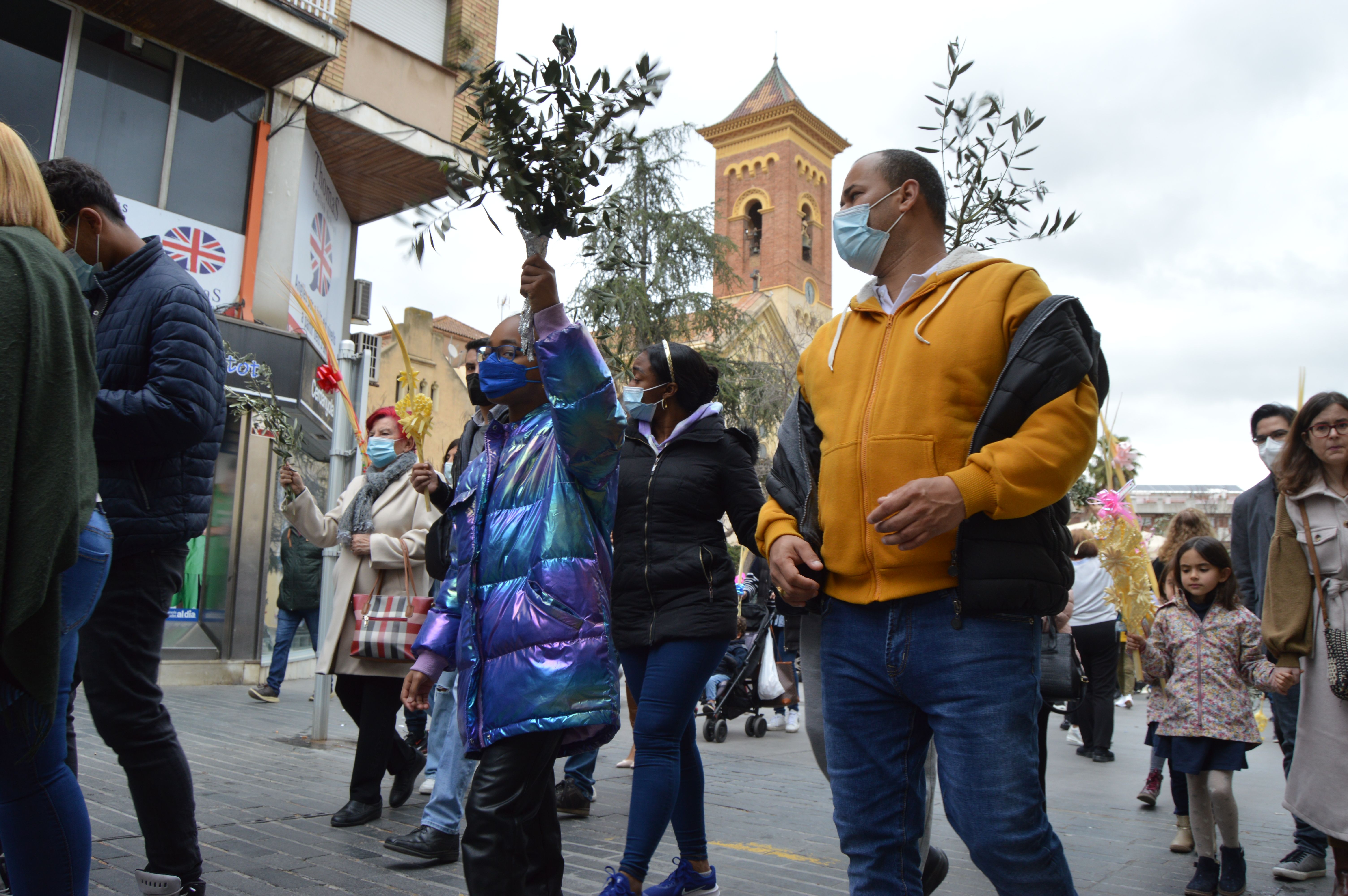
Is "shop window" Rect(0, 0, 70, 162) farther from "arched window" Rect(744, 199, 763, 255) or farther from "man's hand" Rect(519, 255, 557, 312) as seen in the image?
"arched window" Rect(744, 199, 763, 255)

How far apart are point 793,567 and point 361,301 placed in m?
15.7

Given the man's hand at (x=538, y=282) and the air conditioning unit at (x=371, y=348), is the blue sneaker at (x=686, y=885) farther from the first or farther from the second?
the air conditioning unit at (x=371, y=348)

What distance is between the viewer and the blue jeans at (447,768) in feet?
14.4

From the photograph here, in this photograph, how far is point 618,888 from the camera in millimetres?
3619

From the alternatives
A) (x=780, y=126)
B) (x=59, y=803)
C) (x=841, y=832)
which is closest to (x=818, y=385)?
(x=841, y=832)

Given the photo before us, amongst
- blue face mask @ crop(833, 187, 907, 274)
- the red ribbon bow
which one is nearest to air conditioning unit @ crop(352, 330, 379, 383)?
the red ribbon bow

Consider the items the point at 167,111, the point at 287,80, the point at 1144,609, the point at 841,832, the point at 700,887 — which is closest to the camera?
the point at 841,832

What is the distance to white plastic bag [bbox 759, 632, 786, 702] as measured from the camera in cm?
980

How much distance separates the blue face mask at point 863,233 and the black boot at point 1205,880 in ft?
10.8

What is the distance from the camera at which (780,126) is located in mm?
66375

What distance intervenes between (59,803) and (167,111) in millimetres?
12122

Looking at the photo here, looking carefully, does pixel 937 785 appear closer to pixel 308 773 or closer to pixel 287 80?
pixel 308 773

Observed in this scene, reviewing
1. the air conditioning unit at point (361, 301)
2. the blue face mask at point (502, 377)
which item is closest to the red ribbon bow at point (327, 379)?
the blue face mask at point (502, 377)

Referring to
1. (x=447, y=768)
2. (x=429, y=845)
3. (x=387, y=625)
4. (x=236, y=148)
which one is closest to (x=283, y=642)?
(x=387, y=625)
